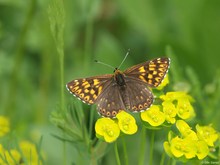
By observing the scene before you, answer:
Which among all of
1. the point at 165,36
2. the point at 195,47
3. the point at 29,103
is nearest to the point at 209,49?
the point at 195,47

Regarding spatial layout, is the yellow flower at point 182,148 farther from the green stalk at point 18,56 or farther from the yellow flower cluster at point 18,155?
the green stalk at point 18,56

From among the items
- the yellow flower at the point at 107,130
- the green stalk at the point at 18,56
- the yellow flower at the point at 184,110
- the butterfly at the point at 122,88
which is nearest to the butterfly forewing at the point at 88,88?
the butterfly at the point at 122,88

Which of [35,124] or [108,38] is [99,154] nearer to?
[35,124]

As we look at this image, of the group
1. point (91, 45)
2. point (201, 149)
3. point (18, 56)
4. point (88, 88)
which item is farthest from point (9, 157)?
point (91, 45)

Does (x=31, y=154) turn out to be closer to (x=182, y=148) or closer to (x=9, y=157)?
(x=9, y=157)

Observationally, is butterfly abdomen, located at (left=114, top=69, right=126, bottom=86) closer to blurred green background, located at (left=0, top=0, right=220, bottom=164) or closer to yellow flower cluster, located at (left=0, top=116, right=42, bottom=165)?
yellow flower cluster, located at (left=0, top=116, right=42, bottom=165)

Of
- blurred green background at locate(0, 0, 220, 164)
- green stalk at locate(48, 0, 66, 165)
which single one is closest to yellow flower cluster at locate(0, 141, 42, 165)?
green stalk at locate(48, 0, 66, 165)
